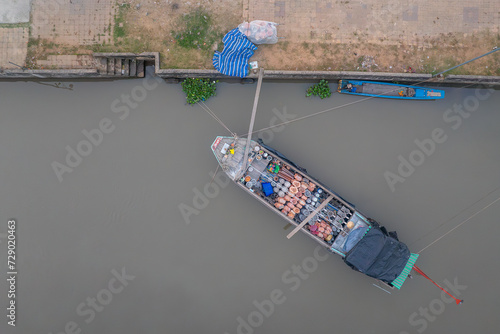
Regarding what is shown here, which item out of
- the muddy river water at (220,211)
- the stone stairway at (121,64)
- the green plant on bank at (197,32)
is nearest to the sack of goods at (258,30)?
the green plant on bank at (197,32)

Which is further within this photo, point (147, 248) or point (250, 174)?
point (147, 248)

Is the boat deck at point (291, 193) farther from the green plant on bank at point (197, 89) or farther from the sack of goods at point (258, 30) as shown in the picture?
the sack of goods at point (258, 30)

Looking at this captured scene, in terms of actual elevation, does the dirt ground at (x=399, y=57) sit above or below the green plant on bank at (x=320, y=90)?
above

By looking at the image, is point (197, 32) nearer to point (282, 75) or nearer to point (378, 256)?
point (282, 75)

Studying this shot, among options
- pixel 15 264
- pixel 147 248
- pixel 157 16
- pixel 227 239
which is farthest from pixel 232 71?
pixel 15 264

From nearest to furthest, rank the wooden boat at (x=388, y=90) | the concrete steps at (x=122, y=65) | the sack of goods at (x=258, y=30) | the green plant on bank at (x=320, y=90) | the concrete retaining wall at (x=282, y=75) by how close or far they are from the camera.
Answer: the sack of goods at (x=258, y=30) < the concrete retaining wall at (x=282, y=75) < the concrete steps at (x=122, y=65) < the wooden boat at (x=388, y=90) < the green plant on bank at (x=320, y=90)

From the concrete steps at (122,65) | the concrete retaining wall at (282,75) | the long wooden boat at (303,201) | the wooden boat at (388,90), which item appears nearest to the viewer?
the long wooden boat at (303,201)

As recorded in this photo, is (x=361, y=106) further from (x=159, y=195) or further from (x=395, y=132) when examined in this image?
(x=159, y=195)

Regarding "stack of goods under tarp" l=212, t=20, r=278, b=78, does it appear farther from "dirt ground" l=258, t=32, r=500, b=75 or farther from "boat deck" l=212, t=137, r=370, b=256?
"boat deck" l=212, t=137, r=370, b=256
